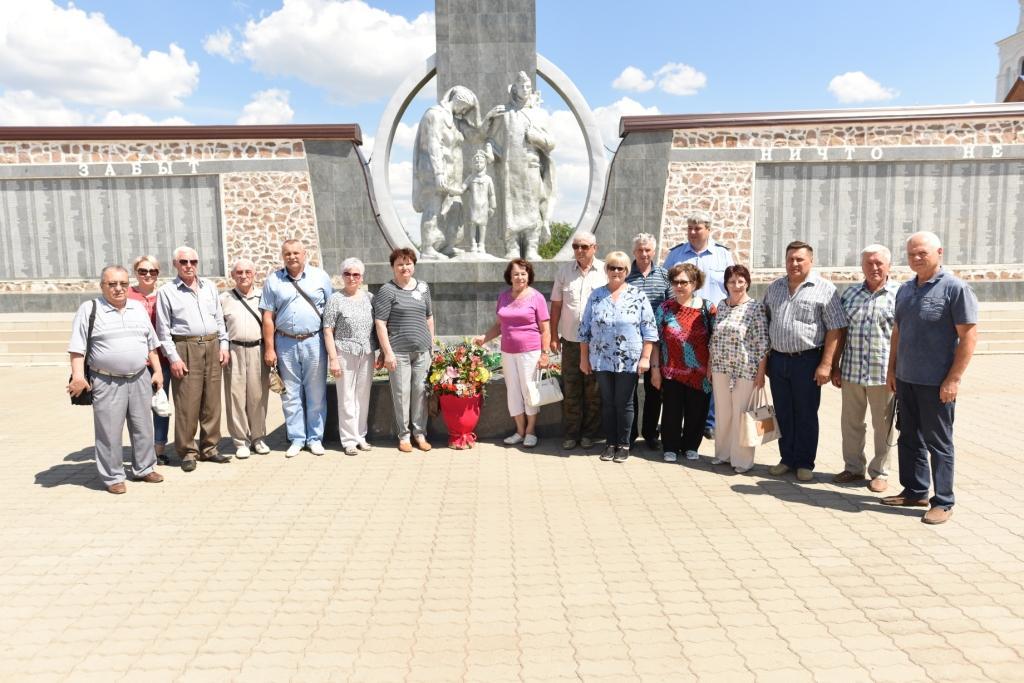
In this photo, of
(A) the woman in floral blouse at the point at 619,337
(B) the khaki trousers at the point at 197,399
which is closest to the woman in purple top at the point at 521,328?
(A) the woman in floral blouse at the point at 619,337

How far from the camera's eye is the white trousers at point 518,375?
16.2 ft

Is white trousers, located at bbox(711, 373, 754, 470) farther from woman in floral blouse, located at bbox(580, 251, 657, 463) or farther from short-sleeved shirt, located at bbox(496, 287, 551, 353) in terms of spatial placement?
short-sleeved shirt, located at bbox(496, 287, 551, 353)

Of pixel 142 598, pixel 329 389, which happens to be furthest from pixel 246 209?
pixel 142 598

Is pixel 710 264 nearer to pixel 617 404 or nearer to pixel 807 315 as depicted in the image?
pixel 807 315

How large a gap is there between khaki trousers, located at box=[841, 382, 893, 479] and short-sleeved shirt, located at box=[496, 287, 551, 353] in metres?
1.95

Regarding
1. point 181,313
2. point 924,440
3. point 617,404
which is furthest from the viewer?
point 617,404

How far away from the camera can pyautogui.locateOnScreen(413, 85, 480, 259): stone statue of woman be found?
773 cm

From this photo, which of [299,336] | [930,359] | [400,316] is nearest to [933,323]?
[930,359]

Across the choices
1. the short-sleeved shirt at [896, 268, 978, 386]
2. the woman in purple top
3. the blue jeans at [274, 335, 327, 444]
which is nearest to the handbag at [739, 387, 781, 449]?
the short-sleeved shirt at [896, 268, 978, 386]

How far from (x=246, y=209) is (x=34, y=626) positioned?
8985 mm

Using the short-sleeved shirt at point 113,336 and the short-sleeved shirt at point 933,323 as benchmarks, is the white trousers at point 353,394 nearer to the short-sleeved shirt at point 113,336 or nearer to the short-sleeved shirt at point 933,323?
the short-sleeved shirt at point 113,336

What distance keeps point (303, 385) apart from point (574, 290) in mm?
1994

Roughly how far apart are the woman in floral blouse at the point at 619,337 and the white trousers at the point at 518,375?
0.40m

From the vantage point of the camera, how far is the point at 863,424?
13.5 feet
